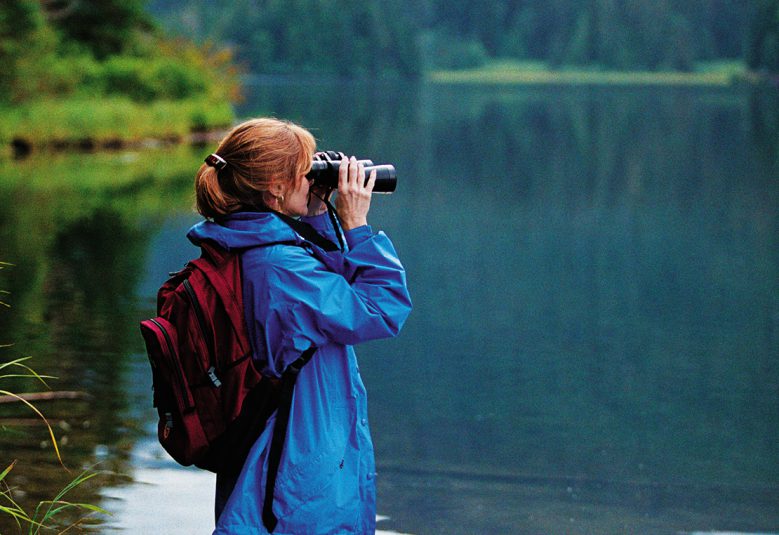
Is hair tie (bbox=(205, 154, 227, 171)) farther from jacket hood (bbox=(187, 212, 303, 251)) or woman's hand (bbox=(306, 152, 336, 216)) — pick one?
woman's hand (bbox=(306, 152, 336, 216))

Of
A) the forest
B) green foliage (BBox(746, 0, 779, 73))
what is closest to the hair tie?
green foliage (BBox(746, 0, 779, 73))

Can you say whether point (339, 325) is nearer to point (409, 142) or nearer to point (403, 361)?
point (403, 361)

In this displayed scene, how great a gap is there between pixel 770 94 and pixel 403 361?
5682cm

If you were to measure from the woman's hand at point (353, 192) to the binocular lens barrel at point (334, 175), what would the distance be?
0.04 ft

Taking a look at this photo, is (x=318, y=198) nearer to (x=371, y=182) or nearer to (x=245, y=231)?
(x=371, y=182)

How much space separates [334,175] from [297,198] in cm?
9

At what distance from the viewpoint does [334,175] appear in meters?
2.91

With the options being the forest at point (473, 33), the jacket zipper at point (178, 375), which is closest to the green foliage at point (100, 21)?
the jacket zipper at point (178, 375)

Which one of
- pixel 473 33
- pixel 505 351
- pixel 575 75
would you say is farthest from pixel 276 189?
pixel 473 33

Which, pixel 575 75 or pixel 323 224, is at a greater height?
pixel 323 224

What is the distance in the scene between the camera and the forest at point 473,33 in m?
103

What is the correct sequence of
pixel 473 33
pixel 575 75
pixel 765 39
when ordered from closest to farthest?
pixel 765 39
pixel 575 75
pixel 473 33

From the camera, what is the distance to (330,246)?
294cm

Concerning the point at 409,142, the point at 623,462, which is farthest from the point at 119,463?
the point at 409,142
